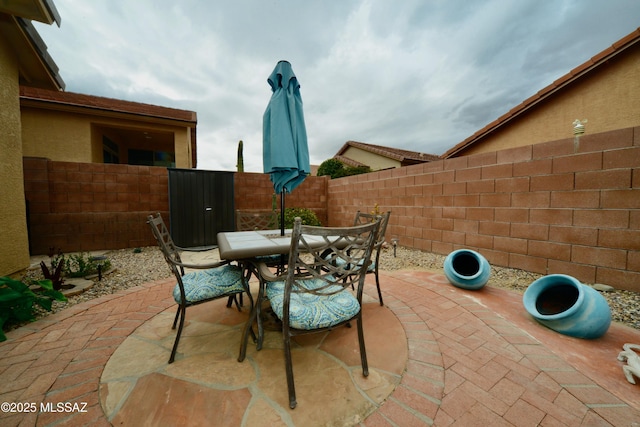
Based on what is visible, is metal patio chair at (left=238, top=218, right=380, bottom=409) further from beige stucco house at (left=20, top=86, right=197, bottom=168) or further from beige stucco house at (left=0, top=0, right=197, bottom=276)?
beige stucco house at (left=20, top=86, right=197, bottom=168)

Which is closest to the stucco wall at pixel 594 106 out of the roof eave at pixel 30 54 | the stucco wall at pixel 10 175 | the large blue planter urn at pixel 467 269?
the large blue planter urn at pixel 467 269

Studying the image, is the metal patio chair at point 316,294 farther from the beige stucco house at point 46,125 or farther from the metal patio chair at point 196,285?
the beige stucco house at point 46,125

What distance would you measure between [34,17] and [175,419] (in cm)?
424

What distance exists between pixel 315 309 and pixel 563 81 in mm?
7846

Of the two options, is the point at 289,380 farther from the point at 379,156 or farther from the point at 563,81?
the point at 379,156

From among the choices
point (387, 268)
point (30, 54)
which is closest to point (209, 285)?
point (387, 268)

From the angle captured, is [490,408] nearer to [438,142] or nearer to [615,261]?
[615,261]

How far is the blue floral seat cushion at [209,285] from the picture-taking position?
153 cm

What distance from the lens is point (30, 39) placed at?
2.72 m

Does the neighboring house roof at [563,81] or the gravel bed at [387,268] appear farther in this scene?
the neighboring house roof at [563,81]

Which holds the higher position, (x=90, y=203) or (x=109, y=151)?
(x=109, y=151)

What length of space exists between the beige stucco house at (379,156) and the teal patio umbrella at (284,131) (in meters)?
10.2

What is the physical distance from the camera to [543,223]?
8.95 feet

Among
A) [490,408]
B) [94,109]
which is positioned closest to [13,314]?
[490,408]
